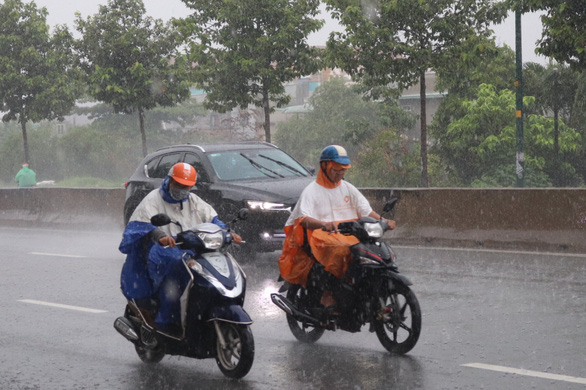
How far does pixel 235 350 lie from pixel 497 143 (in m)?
41.0

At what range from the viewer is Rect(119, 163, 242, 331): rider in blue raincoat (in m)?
6.53

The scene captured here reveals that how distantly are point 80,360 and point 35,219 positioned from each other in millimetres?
17111

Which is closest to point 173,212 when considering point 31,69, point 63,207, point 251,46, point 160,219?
point 160,219

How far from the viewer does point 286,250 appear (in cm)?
755

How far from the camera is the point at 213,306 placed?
20.9 ft

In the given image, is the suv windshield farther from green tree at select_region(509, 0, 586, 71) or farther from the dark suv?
green tree at select_region(509, 0, 586, 71)

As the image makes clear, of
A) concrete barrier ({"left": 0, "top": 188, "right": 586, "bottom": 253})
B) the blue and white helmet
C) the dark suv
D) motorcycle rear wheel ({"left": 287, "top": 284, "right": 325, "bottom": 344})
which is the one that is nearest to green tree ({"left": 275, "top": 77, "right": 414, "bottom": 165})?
concrete barrier ({"left": 0, "top": 188, "right": 586, "bottom": 253})

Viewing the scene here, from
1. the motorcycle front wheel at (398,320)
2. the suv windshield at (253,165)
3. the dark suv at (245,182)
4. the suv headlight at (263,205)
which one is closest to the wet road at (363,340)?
the motorcycle front wheel at (398,320)

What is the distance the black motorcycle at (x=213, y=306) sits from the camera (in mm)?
6281

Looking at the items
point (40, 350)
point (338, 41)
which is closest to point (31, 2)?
point (338, 41)

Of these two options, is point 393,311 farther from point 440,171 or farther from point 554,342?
point 440,171

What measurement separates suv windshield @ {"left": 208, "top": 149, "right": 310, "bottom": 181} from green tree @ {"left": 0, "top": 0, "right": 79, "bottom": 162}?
2653cm

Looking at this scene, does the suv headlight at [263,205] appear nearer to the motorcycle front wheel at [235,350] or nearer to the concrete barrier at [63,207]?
the motorcycle front wheel at [235,350]

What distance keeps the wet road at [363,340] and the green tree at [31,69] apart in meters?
28.0
